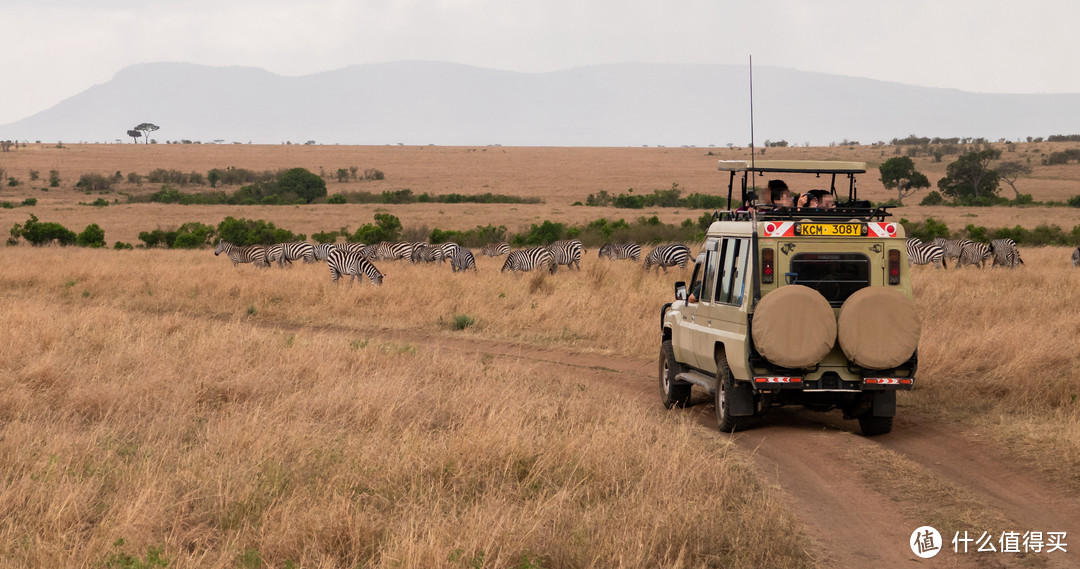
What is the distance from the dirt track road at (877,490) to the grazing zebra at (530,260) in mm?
16889

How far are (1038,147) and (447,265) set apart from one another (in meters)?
97.8

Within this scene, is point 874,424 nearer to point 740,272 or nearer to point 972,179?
point 740,272

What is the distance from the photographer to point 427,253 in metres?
33.4

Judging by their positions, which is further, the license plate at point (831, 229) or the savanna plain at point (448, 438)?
the license plate at point (831, 229)

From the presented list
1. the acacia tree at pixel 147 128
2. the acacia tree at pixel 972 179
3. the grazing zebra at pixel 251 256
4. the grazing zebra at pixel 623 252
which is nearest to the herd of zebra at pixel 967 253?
the grazing zebra at pixel 623 252

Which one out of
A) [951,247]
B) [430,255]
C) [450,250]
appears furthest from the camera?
[430,255]

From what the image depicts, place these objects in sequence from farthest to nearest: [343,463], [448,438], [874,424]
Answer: [874,424]
[448,438]
[343,463]

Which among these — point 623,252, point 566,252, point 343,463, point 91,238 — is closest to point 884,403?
point 343,463

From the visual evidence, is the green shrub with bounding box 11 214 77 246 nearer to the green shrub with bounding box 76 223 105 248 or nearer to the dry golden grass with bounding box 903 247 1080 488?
the green shrub with bounding box 76 223 105 248

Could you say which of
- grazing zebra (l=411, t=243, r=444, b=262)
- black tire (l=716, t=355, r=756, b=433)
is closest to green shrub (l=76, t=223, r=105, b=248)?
grazing zebra (l=411, t=243, r=444, b=262)

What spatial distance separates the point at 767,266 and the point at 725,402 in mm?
1405

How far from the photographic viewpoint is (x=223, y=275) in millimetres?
25531

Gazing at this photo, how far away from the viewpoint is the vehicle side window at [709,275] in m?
9.77

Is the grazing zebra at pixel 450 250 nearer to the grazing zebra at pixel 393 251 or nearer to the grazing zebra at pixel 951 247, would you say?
the grazing zebra at pixel 393 251
